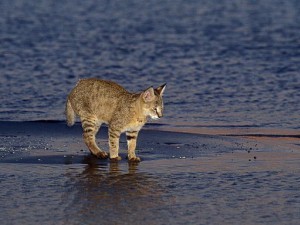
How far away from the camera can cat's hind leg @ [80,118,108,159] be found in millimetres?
12523

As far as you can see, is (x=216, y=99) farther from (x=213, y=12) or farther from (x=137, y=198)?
(x=213, y=12)

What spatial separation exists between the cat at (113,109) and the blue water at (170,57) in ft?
7.77

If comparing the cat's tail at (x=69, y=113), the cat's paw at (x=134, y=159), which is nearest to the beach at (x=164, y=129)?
the cat's paw at (x=134, y=159)

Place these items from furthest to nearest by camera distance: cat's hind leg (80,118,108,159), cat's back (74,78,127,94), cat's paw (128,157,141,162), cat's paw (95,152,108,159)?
cat's back (74,78,127,94)
cat's hind leg (80,118,108,159)
cat's paw (95,152,108,159)
cat's paw (128,157,141,162)

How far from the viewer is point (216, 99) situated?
56.5ft

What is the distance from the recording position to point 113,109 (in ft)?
41.3

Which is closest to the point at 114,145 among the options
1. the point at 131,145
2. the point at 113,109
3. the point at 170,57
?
the point at 131,145

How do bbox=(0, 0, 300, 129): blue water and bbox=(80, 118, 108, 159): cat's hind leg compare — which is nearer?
bbox=(80, 118, 108, 159): cat's hind leg

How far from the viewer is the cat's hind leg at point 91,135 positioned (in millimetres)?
12523

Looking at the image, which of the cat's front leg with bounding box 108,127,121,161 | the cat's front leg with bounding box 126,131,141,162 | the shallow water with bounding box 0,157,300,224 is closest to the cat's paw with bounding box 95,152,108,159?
the cat's front leg with bounding box 108,127,121,161

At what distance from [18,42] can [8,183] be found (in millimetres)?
16371

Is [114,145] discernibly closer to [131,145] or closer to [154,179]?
[131,145]

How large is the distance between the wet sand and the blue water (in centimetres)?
166

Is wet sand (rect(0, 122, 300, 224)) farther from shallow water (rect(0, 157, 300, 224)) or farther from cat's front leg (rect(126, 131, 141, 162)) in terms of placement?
cat's front leg (rect(126, 131, 141, 162))
